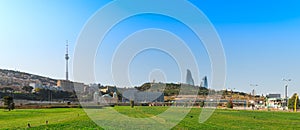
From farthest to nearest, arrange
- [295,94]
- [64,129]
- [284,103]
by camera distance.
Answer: [284,103] → [295,94] → [64,129]

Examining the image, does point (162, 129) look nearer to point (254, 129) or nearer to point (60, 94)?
point (254, 129)

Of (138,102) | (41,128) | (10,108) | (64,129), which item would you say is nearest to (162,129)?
(64,129)

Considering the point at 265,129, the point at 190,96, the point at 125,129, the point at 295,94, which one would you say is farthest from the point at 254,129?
the point at 295,94

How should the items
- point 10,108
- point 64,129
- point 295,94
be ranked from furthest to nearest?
1. point 295,94
2. point 10,108
3. point 64,129

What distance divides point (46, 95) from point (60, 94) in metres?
8.22

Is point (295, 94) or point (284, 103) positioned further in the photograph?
point (284, 103)

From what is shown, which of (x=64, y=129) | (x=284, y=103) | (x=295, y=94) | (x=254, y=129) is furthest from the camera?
(x=284, y=103)

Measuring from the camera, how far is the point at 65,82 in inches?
6796

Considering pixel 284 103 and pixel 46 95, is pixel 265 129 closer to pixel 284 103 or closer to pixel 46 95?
pixel 284 103

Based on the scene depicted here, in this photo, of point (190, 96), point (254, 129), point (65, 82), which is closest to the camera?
point (254, 129)

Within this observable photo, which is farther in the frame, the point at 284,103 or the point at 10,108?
the point at 284,103

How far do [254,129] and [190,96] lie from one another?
2848 centimetres

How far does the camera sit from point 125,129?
2327 cm

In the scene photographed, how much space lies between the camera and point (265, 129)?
27703 mm
